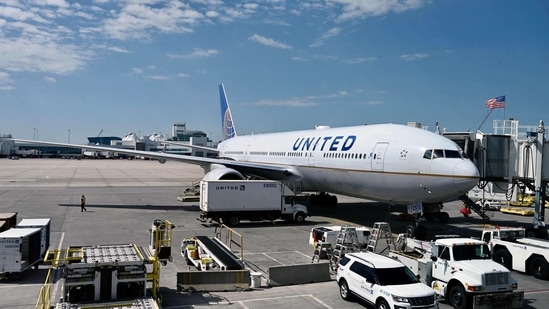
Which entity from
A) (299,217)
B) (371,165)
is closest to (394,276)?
(371,165)

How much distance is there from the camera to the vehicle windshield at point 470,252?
14.0 m

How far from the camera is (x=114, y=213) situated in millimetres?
30578

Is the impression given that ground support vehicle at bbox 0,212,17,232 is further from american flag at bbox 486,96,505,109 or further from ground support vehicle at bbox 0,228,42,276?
american flag at bbox 486,96,505,109

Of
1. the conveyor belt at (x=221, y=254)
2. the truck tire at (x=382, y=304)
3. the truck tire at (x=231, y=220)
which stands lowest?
the truck tire at (x=231, y=220)

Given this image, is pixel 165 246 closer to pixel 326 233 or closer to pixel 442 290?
pixel 326 233

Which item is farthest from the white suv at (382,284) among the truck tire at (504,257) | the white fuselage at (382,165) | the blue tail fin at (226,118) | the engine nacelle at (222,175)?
the blue tail fin at (226,118)

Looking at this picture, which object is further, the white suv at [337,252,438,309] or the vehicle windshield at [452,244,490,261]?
the vehicle windshield at [452,244,490,261]

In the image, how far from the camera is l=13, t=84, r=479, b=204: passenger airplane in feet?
65.3

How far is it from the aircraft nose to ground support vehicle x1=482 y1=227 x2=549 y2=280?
7.21 ft

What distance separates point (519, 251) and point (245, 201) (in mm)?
14132

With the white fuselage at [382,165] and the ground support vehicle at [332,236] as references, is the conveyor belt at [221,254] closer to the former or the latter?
the ground support vehicle at [332,236]

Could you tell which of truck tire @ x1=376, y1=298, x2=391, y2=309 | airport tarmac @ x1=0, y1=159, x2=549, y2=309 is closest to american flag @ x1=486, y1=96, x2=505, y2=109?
airport tarmac @ x1=0, y1=159, x2=549, y2=309

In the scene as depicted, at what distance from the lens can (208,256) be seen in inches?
642

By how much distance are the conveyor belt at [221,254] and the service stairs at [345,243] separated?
3.87m
